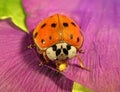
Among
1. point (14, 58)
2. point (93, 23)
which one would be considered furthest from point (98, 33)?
point (14, 58)

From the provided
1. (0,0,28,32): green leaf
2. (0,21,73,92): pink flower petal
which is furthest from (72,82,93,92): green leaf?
(0,0,28,32): green leaf

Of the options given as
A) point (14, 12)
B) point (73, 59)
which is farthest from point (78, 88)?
point (14, 12)

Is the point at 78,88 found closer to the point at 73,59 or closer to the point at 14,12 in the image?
the point at 73,59

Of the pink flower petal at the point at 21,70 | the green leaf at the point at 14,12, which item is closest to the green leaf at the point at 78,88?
the pink flower petal at the point at 21,70

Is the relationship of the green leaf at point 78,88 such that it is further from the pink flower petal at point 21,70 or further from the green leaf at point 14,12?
the green leaf at point 14,12

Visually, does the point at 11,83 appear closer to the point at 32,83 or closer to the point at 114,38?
the point at 32,83

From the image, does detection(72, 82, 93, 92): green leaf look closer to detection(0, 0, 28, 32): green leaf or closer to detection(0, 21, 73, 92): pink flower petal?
detection(0, 21, 73, 92): pink flower petal
